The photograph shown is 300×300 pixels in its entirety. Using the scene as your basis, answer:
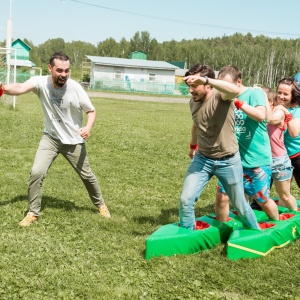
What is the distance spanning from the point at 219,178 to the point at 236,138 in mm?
486

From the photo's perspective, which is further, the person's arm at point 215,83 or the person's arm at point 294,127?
the person's arm at point 294,127

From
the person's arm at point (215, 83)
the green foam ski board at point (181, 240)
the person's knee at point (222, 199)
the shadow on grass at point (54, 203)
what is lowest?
the shadow on grass at point (54, 203)

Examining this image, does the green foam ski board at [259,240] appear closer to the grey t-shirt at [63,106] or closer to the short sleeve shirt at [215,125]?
the short sleeve shirt at [215,125]

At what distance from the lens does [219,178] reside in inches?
196

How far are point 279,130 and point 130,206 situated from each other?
2.66 metres

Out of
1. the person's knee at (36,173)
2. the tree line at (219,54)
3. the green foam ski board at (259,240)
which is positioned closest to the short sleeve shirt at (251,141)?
the green foam ski board at (259,240)

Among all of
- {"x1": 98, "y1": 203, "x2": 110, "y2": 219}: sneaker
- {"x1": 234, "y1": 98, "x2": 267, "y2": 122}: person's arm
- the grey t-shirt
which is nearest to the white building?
{"x1": 98, "y1": 203, "x2": 110, "y2": 219}: sneaker

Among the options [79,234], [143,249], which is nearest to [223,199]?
[143,249]

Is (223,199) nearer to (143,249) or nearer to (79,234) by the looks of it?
(143,249)

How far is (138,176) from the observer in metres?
9.28

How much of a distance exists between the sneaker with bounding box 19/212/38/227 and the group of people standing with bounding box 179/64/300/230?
6.80ft

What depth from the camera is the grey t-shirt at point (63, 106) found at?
5.96m

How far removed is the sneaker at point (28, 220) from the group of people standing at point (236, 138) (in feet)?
6.80

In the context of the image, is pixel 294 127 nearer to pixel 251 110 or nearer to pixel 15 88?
pixel 251 110
